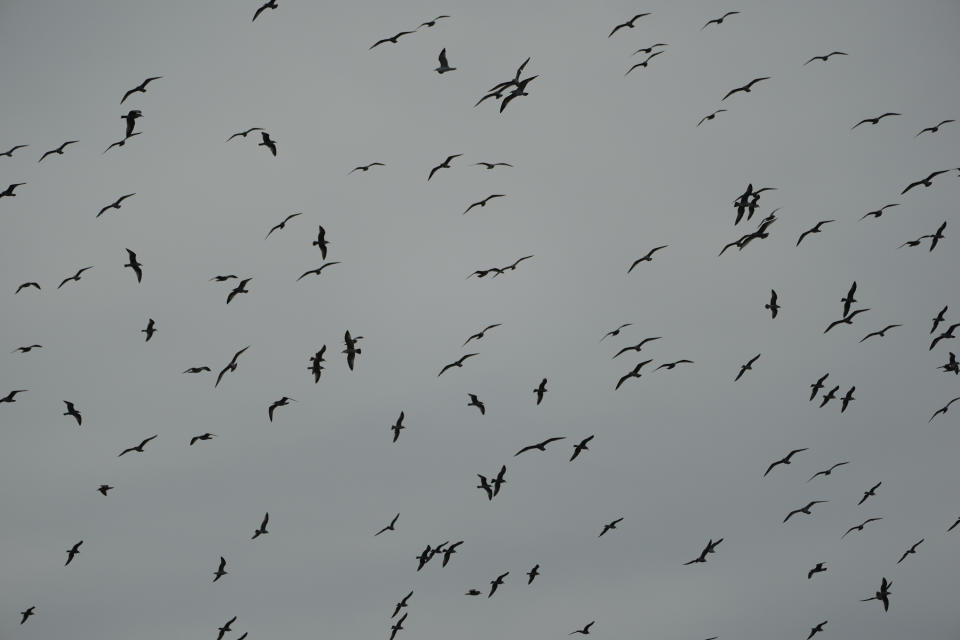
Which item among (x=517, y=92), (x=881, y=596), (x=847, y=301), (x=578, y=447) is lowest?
(x=881, y=596)

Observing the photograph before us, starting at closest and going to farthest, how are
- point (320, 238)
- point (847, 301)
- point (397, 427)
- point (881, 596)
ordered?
point (320, 238)
point (847, 301)
point (397, 427)
point (881, 596)

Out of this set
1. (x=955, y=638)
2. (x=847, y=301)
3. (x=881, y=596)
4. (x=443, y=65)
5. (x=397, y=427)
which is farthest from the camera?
(x=955, y=638)

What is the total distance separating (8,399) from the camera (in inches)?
→ 2904

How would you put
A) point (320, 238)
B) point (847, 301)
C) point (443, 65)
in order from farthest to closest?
1. point (847, 301)
2. point (320, 238)
3. point (443, 65)

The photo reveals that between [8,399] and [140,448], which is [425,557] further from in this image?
[8,399]

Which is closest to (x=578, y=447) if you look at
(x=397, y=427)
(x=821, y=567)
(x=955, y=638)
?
(x=397, y=427)

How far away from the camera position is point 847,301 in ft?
223

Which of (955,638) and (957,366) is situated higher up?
(955,638)

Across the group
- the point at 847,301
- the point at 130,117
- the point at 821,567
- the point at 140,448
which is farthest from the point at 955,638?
the point at 130,117

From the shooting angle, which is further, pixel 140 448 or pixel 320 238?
pixel 140 448

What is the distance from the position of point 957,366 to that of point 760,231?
1843cm

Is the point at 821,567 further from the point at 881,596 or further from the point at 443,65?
the point at 443,65

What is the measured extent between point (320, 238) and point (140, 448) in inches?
924

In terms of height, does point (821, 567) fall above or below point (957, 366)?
below
